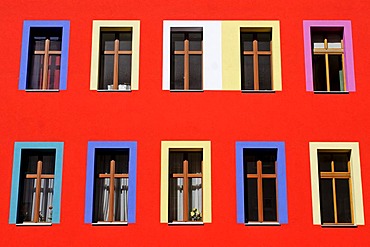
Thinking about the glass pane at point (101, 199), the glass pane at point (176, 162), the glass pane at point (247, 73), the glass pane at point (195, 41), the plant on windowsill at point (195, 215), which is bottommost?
the plant on windowsill at point (195, 215)

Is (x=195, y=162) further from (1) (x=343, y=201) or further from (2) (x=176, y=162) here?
(1) (x=343, y=201)

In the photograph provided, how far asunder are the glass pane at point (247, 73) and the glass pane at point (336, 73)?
2188 millimetres

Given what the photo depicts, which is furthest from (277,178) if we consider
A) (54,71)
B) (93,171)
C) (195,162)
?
(54,71)

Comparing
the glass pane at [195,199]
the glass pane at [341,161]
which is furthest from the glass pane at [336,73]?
the glass pane at [195,199]

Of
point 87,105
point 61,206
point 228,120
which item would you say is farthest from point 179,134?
point 61,206

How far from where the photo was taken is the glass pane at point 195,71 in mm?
16469

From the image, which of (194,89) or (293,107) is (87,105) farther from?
(293,107)

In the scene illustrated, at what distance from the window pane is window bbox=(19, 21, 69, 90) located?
57.8 inches

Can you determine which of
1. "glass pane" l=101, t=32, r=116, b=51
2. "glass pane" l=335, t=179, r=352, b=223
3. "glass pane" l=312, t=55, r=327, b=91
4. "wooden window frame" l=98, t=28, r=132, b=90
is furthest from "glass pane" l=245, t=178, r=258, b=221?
"glass pane" l=101, t=32, r=116, b=51

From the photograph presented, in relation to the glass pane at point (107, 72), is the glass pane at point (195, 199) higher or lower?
lower

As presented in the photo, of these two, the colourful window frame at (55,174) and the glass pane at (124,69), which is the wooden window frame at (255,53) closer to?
the glass pane at (124,69)

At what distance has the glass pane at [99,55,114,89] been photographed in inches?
650

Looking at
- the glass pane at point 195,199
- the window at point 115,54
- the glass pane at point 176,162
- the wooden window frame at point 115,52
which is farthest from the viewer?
the wooden window frame at point 115,52

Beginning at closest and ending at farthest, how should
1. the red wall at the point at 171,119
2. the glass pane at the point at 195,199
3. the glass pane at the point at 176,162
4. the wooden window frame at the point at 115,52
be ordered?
1. the red wall at the point at 171,119
2. the glass pane at the point at 195,199
3. the glass pane at the point at 176,162
4. the wooden window frame at the point at 115,52
